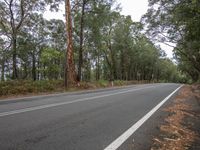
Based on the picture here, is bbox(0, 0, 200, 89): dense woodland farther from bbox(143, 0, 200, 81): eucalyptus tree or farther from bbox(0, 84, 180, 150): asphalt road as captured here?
bbox(0, 84, 180, 150): asphalt road

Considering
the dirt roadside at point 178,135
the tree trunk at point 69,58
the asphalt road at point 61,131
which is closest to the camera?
the asphalt road at point 61,131

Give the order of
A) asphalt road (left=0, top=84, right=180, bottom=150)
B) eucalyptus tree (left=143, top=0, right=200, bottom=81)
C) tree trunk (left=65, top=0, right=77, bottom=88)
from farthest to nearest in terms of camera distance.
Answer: tree trunk (left=65, top=0, right=77, bottom=88), eucalyptus tree (left=143, top=0, right=200, bottom=81), asphalt road (left=0, top=84, right=180, bottom=150)

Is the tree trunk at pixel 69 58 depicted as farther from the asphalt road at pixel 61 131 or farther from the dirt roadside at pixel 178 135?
the dirt roadside at pixel 178 135

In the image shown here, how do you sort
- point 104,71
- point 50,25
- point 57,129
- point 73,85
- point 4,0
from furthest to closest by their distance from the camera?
point 104,71 < point 50,25 < point 4,0 < point 73,85 < point 57,129

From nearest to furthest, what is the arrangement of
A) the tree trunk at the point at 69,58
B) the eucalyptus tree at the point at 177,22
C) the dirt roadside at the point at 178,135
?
the dirt roadside at the point at 178,135, the eucalyptus tree at the point at 177,22, the tree trunk at the point at 69,58

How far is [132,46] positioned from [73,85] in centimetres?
3554

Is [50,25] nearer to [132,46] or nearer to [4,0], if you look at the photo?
[4,0]

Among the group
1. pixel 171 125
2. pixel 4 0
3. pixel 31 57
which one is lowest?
pixel 171 125

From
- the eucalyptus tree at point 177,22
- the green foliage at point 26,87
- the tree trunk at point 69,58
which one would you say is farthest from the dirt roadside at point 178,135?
the tree trunk at point 69,58

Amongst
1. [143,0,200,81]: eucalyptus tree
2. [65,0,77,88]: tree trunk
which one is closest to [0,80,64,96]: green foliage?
[65,0,77,88]: tree trunk

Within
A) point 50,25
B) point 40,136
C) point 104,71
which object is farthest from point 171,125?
point 104,71

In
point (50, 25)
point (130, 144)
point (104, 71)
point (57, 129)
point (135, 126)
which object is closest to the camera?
point (130, 144)

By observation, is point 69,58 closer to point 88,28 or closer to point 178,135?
point 88,28

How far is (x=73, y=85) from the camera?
27453 mm
